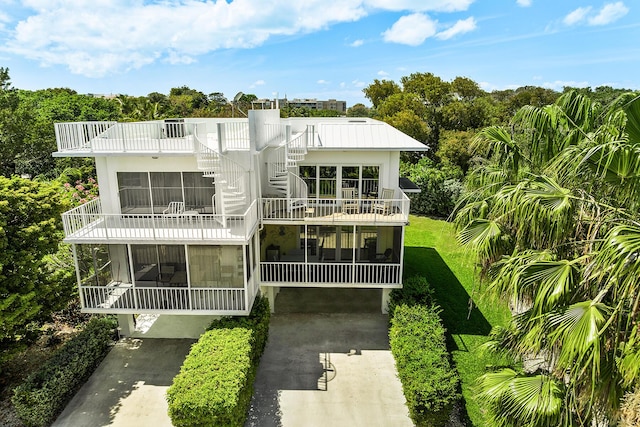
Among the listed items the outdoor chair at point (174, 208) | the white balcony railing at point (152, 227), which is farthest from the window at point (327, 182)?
the outdoor chair at point (174, 208)

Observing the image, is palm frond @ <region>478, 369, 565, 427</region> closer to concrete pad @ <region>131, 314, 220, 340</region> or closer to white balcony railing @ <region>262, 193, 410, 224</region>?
white balcony railing @ <region>262, 193, 410, 224</region>

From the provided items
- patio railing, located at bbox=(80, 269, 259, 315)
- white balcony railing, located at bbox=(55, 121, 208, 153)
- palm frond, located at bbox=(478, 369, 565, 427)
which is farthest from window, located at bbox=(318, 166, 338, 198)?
palm frond, located at bbox=(478, 369, 565, 427)

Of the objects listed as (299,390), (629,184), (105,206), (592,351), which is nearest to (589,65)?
(629,184)

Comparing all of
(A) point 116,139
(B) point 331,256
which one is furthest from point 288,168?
(A) point 116,139

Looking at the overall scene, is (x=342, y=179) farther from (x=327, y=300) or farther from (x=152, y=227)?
(x=152, y=227)

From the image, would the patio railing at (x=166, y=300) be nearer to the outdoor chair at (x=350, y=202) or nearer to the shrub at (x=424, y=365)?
the outdoor chair at (x=350, y=202)
